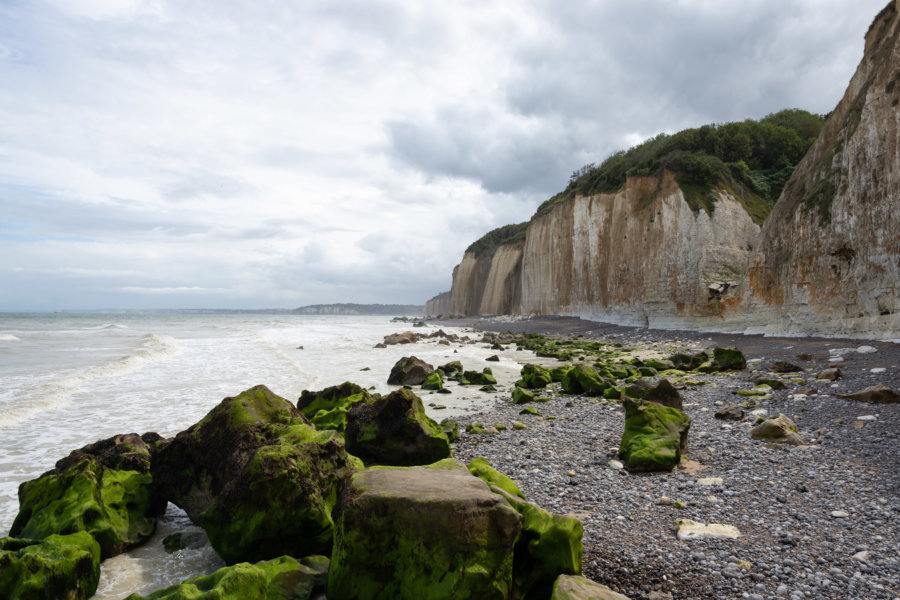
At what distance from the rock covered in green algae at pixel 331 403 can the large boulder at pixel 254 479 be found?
7.21 ft

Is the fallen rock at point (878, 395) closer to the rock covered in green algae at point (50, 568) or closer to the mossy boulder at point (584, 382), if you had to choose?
the mossy boulder at point (584, 382)

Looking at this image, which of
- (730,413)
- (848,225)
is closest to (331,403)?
(730,413)

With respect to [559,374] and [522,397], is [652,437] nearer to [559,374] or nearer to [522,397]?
[522,397]

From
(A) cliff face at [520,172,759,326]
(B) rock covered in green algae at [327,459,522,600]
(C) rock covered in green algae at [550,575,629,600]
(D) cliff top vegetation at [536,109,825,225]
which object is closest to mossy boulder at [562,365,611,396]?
(C) rock covered in green algae at [550,575,629,600]

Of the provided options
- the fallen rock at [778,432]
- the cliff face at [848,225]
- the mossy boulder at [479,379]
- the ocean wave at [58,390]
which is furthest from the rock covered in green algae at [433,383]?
the cliff face at [848,225]

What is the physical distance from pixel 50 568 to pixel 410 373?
11.0 metres

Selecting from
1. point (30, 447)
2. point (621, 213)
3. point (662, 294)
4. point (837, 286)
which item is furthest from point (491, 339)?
point (30, 447)

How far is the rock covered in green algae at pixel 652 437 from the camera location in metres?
6.15

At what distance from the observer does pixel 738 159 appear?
114ft

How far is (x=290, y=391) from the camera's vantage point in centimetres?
1350

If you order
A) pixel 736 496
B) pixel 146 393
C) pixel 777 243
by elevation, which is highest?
pixel 777 243

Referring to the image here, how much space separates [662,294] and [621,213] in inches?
355

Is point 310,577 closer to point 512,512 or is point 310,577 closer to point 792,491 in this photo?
point 512,512

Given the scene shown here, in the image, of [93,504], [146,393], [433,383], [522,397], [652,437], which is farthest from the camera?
[433,383]
